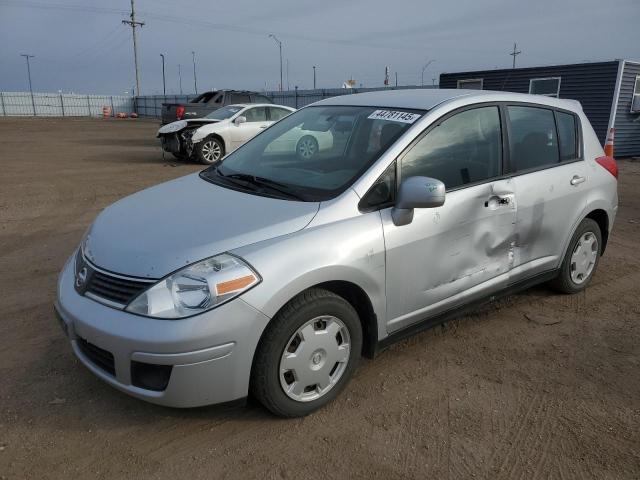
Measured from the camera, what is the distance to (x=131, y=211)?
3.28m

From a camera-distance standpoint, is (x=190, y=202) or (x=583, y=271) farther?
(x=583, y=271)

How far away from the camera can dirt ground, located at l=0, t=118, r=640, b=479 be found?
8.33 ft

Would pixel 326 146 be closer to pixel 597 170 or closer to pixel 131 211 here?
pixel 131 211

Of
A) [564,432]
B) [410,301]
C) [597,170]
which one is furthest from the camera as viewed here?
[597,170]

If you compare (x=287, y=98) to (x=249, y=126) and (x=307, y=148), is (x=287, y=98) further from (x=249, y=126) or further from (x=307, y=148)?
(x=307, y=148)

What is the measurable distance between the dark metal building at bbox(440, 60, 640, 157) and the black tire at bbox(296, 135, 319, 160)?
1405cm

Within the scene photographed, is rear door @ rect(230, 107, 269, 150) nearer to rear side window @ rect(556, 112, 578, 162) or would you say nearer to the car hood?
rear side window @ rect(556, 112, 578, 162)

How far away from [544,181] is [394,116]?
1.36 meters

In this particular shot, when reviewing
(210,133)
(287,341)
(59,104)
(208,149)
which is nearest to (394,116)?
(287,341)

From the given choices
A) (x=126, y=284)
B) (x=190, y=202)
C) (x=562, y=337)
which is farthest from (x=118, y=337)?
(x=562, y=337)

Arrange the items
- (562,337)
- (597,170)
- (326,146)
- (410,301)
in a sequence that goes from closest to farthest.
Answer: (410,301)
(326,146)
(562,337)
(597,170)

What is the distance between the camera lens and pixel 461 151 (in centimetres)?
351

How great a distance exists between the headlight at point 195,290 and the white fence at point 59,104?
54.1 m

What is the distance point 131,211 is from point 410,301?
1.80 meters
